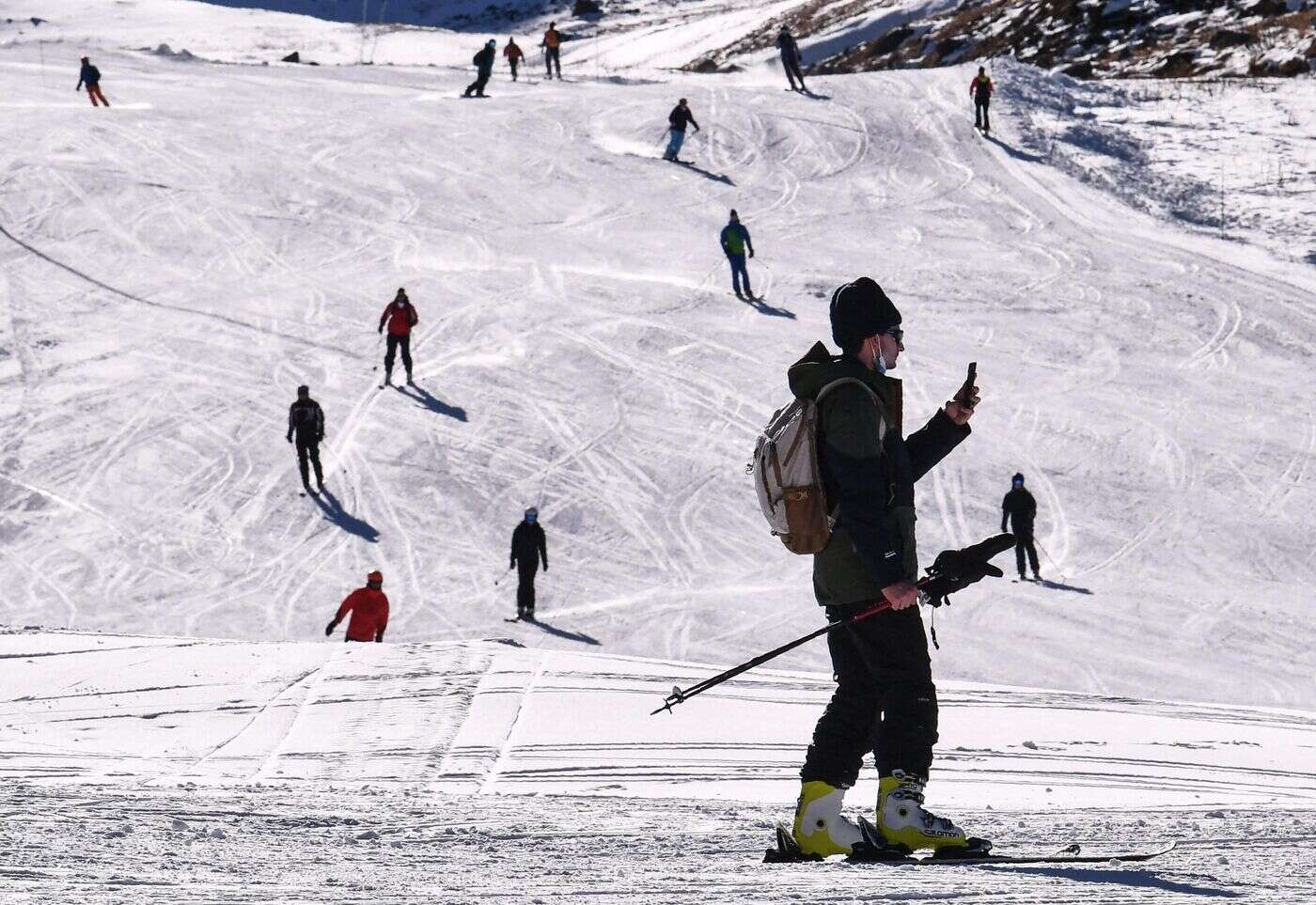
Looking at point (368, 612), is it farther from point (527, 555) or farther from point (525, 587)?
point (525, 587)

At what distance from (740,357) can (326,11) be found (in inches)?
2837

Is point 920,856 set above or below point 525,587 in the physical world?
above

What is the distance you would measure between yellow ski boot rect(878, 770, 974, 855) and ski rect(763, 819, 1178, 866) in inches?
1.3

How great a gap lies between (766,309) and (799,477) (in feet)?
64.5

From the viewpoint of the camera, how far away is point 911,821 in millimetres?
4289

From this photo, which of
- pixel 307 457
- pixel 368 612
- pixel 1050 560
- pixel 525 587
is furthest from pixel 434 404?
pixel 368 612

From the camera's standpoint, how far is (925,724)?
4.28 metres

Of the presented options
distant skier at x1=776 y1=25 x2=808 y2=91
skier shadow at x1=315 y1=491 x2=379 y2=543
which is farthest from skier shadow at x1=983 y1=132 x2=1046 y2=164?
skier shadow at x1=315 y1=491 x2=379 y2=543

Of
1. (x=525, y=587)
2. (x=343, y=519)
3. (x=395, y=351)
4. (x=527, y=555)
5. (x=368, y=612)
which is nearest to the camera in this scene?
(x=368, y=612)

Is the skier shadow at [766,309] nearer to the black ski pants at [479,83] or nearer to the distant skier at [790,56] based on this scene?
the distant skier at [790,56]

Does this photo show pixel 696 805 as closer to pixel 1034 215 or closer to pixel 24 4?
pixel 1034 215

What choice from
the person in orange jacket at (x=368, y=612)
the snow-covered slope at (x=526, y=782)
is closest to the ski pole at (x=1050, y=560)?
the snow-covered slope at (x=526, y=782)

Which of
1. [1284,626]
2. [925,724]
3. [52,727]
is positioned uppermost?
[925,724]

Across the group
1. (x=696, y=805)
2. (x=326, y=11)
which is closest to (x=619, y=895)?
(x=696, y=805)
